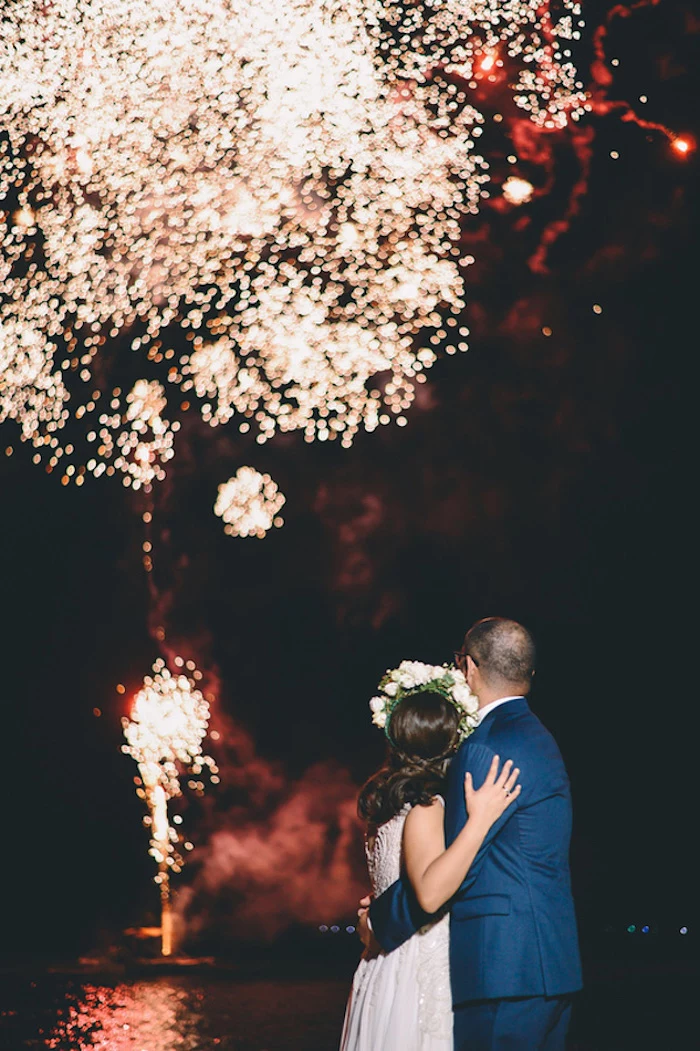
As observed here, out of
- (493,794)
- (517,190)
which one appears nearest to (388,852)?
(493,794)

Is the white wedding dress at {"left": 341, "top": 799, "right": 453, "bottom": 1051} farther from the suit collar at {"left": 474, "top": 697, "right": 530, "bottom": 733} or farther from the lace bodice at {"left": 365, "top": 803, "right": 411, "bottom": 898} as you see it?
the suit collar at {"left": 474, "top": 697, "right": 530, "bottom": 733}

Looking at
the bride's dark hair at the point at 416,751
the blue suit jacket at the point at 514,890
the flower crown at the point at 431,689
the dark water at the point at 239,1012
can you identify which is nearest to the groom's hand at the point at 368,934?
the blue suit jacket at the point at 514,890

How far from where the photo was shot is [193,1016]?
525cm

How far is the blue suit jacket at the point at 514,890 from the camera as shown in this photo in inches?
90.5

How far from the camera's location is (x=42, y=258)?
6.55 m

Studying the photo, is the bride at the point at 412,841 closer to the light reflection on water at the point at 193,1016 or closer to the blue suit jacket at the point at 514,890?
the blue suit jacket at the point at 514,890

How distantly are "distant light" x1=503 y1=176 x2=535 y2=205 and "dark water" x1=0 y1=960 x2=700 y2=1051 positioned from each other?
4939 millimetres

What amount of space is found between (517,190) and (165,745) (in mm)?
4451

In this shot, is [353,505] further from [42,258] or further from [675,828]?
[675,828]

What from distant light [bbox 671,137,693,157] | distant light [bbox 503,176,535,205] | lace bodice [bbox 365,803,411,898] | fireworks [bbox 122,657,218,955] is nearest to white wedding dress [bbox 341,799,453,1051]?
lace bodice [bbox 365,803,411,898]

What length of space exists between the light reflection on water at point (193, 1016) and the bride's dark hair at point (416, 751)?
2763 mm

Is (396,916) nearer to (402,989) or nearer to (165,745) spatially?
(402,989)

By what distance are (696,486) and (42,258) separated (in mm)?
4500

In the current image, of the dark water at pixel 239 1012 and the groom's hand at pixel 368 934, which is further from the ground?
the groom's hand at pixel 368 934
